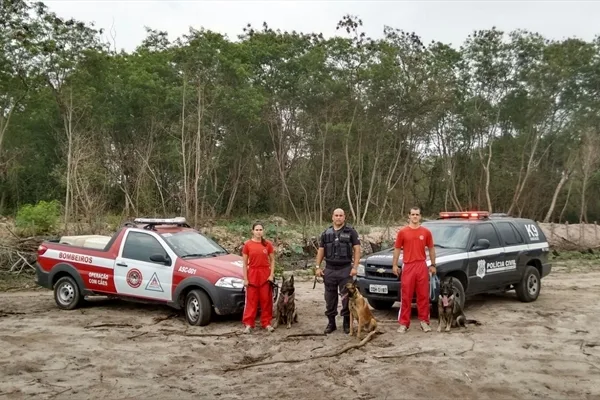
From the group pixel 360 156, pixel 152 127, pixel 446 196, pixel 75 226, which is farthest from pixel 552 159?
pixel 75 226

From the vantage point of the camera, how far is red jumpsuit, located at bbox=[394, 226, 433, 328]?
7965 mm

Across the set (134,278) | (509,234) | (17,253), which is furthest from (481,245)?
(17,253)

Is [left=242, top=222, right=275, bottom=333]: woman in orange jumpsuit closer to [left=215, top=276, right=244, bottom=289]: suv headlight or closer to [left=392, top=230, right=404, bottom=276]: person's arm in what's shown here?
[left=215, top=276, right=244, bottom=289]: suv headlight

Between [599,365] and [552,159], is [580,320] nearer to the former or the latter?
[599,365]

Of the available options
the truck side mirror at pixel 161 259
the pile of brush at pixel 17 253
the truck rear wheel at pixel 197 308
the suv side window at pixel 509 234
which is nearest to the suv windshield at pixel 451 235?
the suv side window at pixel 509 234

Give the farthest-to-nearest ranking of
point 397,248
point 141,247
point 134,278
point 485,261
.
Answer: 1. point 485,261
2. point 141,247
3. point 134,278
4. point 397,248

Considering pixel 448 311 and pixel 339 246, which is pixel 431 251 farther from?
pixel 339 246

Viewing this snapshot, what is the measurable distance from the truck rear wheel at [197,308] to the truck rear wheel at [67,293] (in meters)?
2.44

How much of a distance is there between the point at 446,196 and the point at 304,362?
3744cm

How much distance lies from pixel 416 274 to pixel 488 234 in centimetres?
270

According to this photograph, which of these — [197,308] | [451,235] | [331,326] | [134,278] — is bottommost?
[331,326]

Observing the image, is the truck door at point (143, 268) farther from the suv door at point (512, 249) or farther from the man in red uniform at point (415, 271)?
the suv door at point (512, 249)

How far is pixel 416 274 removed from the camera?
26.1ft

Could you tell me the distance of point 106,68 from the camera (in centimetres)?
2506
